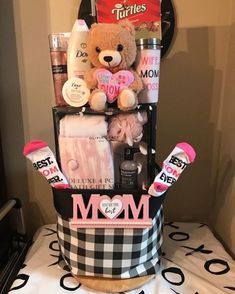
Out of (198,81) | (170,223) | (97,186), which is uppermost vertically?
(198,81)

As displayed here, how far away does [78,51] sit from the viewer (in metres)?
0.72

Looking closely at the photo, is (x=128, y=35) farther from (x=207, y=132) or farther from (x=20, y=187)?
(x=20, y=187)

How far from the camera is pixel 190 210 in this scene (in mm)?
1123

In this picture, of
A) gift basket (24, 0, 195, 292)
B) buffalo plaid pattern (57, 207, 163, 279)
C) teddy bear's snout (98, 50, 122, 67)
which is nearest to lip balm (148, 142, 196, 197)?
gift basket (24, 0, 195, 292)

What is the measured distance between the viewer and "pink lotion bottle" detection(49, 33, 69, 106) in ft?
2.43

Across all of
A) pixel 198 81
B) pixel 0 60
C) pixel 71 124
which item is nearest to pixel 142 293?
Answer: pixel 71 124

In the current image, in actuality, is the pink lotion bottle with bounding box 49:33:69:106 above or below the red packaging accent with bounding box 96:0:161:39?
below

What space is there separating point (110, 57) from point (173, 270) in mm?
576

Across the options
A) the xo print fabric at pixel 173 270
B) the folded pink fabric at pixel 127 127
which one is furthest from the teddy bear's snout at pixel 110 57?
the xo print fabric at pixel 173 270

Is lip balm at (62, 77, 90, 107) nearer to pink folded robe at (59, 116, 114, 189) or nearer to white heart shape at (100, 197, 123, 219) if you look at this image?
pink folded robe at (59, 116, 114, 189)

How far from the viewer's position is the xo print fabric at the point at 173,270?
0.74 m

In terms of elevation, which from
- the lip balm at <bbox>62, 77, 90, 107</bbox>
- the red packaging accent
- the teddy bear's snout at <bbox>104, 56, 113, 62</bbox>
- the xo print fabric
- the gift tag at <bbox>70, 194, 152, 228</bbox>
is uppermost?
the red packaging accent

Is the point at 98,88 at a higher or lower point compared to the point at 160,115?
higher

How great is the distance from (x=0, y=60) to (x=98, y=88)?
0.47 metres
